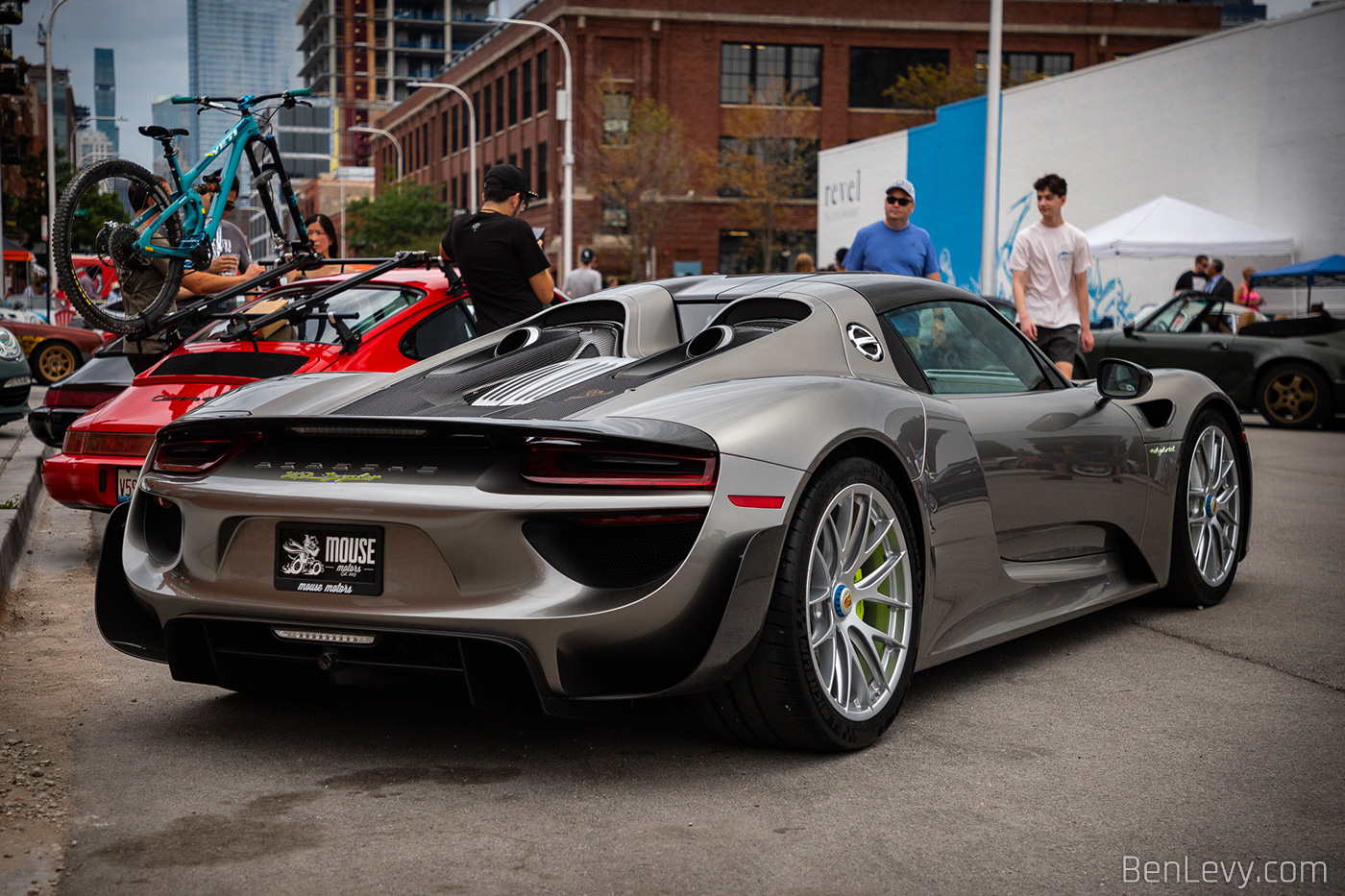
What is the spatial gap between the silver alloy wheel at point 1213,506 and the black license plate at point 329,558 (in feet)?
11.3

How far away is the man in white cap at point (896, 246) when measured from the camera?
8.98m

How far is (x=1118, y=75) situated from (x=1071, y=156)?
1.67 metres

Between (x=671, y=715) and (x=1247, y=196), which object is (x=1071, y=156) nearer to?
(x=1247, y=196)

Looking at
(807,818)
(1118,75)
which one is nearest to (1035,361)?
(807,818)

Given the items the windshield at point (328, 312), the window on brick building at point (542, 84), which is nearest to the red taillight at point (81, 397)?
the windshield at point (328, 312)

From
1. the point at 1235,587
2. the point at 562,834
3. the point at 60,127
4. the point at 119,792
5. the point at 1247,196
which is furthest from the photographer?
the point at 60,127

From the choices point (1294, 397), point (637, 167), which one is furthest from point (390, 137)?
point (1294, 397)

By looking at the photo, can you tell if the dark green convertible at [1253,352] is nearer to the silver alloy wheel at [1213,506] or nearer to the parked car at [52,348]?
the silver alloy wheel at [1213,506]

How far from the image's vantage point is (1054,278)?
8727 mm

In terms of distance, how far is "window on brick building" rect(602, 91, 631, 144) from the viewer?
172ft

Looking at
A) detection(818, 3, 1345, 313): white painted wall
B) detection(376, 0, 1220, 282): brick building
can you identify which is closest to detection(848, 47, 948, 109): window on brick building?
detection(376, 0, 1220, 282): brick building

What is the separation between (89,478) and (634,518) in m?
4.08

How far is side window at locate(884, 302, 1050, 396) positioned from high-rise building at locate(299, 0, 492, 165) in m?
127

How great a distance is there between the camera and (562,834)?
10.3 feet
